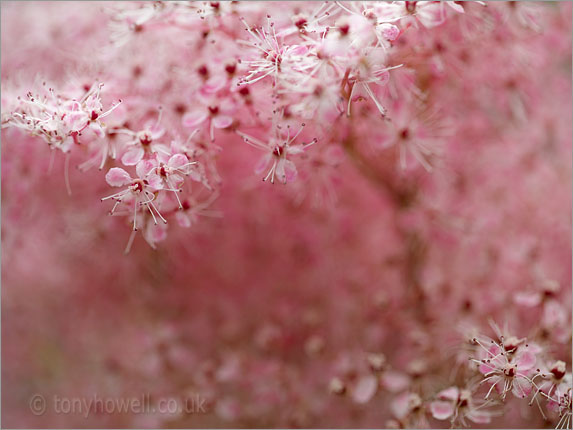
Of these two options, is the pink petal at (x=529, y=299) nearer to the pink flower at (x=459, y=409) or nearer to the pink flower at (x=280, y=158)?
the pink flower at (x=459, y=409)

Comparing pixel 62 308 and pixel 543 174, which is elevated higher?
pixel 543 174

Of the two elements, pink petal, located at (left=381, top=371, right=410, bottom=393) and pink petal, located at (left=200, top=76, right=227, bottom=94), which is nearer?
pink petal, located at (left=200, top=76, right=227, bottom=94)

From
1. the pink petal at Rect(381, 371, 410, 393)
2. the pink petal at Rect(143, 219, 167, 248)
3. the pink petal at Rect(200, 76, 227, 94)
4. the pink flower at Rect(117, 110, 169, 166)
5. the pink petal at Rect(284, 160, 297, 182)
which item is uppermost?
the pink petal at Rect(200, 76, 227, 94)

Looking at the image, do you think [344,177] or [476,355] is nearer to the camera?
[476,355]

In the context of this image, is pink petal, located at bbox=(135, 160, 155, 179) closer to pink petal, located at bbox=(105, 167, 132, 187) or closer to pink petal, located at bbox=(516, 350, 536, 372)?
pink petal, located at bbox=(105, 167, 132, 187)

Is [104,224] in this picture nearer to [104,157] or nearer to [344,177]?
[104,157]

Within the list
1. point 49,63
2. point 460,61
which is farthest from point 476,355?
point 49,63

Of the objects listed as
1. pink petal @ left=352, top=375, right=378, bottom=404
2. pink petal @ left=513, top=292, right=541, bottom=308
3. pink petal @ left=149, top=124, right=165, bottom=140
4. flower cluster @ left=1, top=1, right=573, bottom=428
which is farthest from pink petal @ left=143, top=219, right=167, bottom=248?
pink petal @ left=513, top=292, right=541, bottom=308

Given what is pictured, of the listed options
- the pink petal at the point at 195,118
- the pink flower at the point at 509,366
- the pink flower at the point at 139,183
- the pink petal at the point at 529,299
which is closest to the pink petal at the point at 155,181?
the pink flower at the point at 139,183
